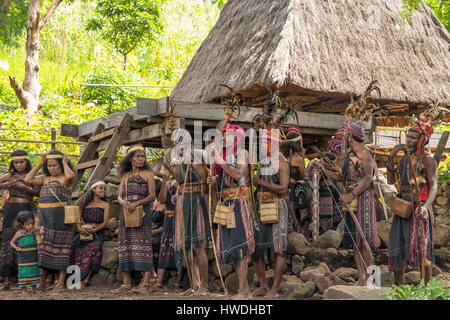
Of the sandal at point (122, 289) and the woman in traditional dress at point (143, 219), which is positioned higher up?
the woman in traditional dress at point (143, 219)

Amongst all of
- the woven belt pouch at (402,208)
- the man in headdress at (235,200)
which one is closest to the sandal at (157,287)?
the man in headdress at (235,200)

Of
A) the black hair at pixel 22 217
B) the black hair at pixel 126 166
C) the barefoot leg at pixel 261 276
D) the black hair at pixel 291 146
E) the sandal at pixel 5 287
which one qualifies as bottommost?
the sandal at pixel 5 287

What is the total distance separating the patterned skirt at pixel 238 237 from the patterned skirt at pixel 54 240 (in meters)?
2.25

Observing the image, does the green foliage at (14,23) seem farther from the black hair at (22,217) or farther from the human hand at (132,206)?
the human hand at (132,206)

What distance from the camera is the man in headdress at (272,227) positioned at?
6.38 meters

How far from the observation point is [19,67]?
70.2 ft

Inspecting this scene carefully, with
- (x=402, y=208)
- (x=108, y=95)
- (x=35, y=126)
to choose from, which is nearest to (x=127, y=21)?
(x=108, y=95)

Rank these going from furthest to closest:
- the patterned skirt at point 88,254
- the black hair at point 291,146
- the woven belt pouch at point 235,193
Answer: the patterned skirt at point 88,254 < the black hair at point 291,146 < the woven belt pouch at point 235,193

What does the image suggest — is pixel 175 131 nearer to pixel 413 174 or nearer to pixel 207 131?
pixel 207 131

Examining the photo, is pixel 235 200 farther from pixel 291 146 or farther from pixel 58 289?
pixel 58 289

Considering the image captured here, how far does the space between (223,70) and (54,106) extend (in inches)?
388

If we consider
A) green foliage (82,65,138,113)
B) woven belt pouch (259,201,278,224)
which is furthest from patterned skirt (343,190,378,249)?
green foliage (82,65,138,113)

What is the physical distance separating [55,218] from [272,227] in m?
2.84

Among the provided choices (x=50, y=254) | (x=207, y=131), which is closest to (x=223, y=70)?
(x=207, y=131)
